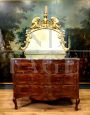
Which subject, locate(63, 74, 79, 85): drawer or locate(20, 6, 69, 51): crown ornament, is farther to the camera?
locate(20, 6, 69, 51): crown ornament

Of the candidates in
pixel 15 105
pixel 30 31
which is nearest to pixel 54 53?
pixel 30 31

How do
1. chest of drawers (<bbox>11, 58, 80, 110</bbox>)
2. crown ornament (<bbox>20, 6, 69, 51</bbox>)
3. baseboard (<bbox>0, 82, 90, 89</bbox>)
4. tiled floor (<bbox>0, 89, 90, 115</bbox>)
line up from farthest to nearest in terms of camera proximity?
baseboard (<bbox>0, 82, 90, 89</bbox>), crown ornament (<bbox>20, 6, 69, 51</bbox>), chest of drawers (<bbox>11, 58, 80, 110</bbox>), tiled floor (<bbox>0, 89, 90, 115</bbox>)

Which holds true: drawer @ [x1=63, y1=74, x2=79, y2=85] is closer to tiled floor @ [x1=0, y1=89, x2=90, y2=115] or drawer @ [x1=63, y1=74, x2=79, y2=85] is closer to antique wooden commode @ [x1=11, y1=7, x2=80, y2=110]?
antique wooden commode @ [x1=11, y1=7, x2=80, y2=110]

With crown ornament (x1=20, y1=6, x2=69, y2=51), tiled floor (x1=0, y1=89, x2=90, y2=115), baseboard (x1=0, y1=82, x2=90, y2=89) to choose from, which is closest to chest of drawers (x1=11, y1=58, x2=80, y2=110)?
tiled floor (x1=0, y1=89, x2=90, y2=115)

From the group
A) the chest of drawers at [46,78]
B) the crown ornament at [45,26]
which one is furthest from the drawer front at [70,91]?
the crown ornament at [45,26]

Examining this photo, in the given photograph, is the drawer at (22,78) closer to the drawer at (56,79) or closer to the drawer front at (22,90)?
the drawer front at (22,90)

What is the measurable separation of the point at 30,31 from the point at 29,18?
0.36 m

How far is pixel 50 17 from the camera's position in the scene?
4.69m

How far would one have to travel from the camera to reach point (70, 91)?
3.60m

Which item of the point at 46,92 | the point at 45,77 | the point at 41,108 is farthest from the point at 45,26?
the point at 41,108

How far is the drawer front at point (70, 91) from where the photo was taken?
3588mm

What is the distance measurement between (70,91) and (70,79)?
0.67 ft

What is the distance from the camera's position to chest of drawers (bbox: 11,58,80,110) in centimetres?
354

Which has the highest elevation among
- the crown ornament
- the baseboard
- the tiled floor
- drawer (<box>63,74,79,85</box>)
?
the crown ornament
